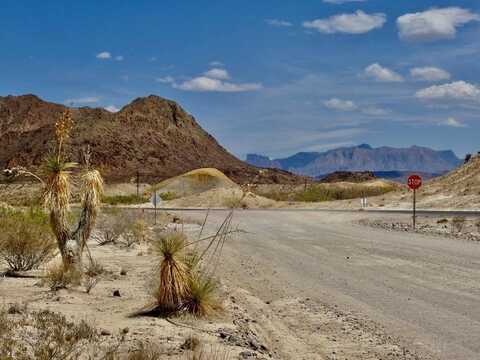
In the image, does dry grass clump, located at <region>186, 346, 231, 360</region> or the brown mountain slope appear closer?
dry grass clump, located at <region>186, 346, 231, 360</region>

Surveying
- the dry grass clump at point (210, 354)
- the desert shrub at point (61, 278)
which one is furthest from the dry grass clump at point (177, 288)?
the desert shrub at point (61, 278)

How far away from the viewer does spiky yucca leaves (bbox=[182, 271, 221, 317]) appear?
9.54 m

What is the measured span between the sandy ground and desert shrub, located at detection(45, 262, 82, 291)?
218 millimetres

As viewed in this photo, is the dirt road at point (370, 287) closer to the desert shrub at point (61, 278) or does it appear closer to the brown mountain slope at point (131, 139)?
the desert shrub at point (61, 278)

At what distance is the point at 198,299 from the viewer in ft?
31.5

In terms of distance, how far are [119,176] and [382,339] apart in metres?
123

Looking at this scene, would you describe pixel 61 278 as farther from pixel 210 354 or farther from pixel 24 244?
pixel 210 354

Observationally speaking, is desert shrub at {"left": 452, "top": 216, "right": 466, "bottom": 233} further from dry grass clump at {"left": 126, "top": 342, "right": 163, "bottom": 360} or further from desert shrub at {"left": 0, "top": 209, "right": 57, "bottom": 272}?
dry grass clump at {"left": 126, "top": 342, "right": 163, "bottom": 360}

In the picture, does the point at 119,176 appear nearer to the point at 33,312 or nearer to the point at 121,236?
the point at 121,236

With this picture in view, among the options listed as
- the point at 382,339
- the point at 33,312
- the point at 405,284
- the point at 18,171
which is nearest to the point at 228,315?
the point at 382,339

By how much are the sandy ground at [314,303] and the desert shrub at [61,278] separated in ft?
0.72

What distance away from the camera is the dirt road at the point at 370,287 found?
9.39m

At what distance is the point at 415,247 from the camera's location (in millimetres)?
21938

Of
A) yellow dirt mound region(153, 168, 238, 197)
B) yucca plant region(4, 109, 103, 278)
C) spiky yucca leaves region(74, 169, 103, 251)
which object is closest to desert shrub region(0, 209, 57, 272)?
yucca plant region(4, 109, 103, 278)
